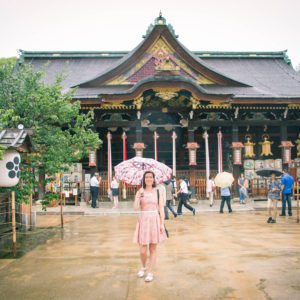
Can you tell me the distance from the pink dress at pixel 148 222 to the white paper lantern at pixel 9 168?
4193mm

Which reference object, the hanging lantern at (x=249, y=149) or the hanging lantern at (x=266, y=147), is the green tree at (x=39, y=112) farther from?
the hanging lantern at (x=266, y=147)

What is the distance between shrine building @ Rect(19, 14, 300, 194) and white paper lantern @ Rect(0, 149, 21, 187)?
373 inches

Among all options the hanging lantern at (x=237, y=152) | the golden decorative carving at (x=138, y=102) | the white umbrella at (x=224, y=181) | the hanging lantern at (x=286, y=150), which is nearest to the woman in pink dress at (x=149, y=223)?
the white umbrella at (x=224, y=181)

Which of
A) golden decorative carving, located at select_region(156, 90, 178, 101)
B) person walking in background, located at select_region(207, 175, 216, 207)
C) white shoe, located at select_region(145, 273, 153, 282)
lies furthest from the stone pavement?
white shoe, located at select_region(145, 273, 153, 282)

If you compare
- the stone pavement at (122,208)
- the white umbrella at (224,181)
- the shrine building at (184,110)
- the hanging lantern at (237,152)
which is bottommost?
the stone pavement at (122,208)

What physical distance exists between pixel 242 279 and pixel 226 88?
51.6ft

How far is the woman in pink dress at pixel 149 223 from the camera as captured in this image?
5.80 m

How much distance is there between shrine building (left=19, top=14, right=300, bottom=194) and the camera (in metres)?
18.6

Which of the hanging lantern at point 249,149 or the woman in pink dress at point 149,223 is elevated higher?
the hanging lantern at point 249,149

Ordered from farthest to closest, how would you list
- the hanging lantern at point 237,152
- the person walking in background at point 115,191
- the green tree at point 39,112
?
the hanging lantern at point 237,152 → the person walking in background at point 115,191 → the green tree at point 39,112

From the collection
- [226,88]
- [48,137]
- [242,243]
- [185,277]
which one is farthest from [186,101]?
[185,277]

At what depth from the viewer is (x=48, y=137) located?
10883 mm

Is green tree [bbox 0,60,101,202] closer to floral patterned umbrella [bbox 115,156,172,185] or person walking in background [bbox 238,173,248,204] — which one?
floral patterned umbrella [bbox 115,156,172,185]

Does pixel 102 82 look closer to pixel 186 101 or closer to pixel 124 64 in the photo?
pixel 124 64
